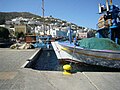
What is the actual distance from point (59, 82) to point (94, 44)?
25.8ft

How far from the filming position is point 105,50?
14.8 metres

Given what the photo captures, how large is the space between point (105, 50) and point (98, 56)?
803 millimetres

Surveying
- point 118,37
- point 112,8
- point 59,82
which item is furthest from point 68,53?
point 59,82

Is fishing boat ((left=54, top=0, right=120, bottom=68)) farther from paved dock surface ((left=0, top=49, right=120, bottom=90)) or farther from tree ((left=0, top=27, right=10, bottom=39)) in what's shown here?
tree ((left=0, top=27, right=10, bottom=39))

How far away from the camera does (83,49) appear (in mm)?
16281

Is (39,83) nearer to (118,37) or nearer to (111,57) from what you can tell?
(111,57)

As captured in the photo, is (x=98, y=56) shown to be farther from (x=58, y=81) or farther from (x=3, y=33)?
(x=3, y=33)

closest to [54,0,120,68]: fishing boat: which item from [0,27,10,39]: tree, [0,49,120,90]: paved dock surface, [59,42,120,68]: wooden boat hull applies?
[59,42,120,68]: wooden boat hull

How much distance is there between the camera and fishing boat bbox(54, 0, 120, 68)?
14781mm

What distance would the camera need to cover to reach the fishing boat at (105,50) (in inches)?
582

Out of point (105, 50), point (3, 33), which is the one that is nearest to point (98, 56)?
point (105, 50)

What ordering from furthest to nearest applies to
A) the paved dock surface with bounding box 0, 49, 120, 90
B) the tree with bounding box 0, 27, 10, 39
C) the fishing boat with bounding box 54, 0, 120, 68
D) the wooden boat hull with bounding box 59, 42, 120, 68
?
the tree with bounding box 0, 27, 10, 39 → the fishing boat with bounding box 54, 0, 120, 68 → the wooden boat hull with bounding box 59, 42, 120, 68 → the paved dock surface with bounding box 0, 49, 120, 90

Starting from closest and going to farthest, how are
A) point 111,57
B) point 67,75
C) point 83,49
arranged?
point 67,75
point 111,57
point 83,49

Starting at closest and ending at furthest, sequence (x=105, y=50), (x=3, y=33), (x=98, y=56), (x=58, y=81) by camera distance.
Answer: (x=58, y=81), (x=105, y=50), (x=98, y=56), (x=3, y=33)
